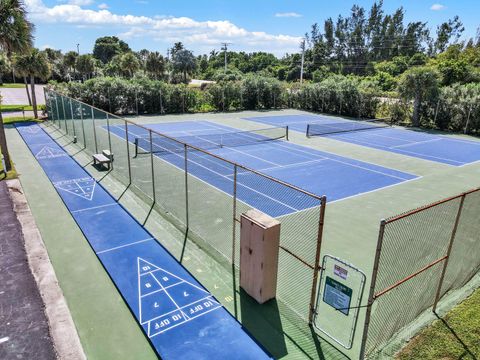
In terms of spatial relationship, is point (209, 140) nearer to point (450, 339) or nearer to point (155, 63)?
point (450, 339)

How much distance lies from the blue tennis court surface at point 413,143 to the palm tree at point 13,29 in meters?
20.9

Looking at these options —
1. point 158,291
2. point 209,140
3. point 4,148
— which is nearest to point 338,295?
point 158,291

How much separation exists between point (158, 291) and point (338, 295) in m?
4.11

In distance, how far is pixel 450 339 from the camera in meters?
6.51

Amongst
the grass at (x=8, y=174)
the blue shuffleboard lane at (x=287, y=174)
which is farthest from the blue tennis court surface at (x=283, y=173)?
the grass at (x=8, y=174)

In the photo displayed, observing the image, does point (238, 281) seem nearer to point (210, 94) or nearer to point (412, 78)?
point (412, 78)

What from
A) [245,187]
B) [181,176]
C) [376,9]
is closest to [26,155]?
[181,176]

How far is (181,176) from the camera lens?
55.0ft

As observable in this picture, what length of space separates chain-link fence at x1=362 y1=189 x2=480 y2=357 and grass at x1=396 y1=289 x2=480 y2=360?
397 millimetres

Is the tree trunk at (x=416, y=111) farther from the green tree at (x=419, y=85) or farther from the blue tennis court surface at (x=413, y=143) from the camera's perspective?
the blue tennis court surface at (x=413, y=143)

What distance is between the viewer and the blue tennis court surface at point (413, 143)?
74.0 ft

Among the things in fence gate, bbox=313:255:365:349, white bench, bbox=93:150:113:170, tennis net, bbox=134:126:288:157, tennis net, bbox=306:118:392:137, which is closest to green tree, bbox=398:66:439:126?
tennis net, bbox=306:118:392:137

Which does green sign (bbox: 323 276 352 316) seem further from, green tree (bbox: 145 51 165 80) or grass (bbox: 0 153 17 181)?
green tree (bbox: 145 51 165 80)

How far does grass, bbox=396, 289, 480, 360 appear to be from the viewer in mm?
6129
